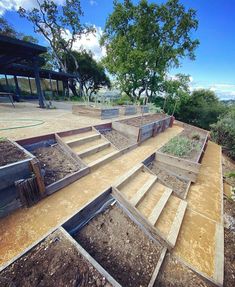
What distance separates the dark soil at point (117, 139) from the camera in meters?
4.64

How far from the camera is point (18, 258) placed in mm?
1403

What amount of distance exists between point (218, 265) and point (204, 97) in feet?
63.4

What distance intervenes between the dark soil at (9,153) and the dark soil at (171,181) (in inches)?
117

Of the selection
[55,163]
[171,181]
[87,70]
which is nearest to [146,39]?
[87,70]

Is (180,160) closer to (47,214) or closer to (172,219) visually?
(172,219)

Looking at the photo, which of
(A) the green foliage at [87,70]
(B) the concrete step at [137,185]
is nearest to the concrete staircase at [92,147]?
(B) the concrete step at [137,185]

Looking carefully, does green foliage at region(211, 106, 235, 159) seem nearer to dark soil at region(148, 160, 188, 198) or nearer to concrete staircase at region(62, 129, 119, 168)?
dark soil at region(148, 160, 188, 198)

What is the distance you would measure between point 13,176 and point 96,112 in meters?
4.63

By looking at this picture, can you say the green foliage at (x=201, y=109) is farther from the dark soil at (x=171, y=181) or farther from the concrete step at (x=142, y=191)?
the concrete step at (x=142, y=191)

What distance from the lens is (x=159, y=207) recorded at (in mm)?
2680

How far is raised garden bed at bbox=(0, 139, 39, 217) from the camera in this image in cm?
197

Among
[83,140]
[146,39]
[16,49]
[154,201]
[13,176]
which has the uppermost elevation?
[146,39]

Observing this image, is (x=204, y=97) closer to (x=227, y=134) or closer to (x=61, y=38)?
(x=227, y=134)

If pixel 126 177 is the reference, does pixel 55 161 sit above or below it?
above
